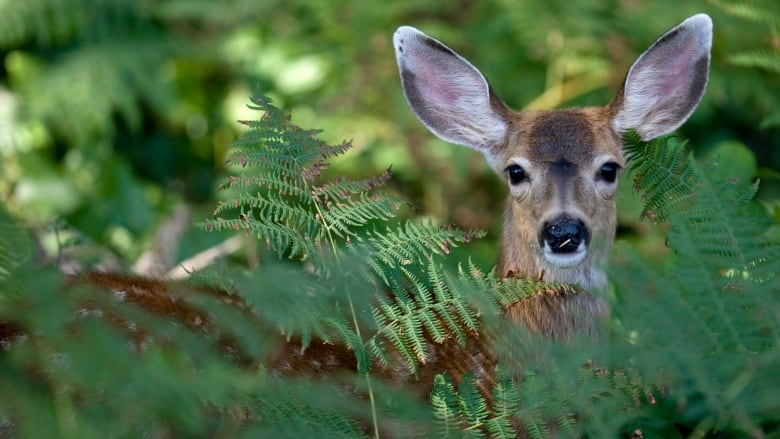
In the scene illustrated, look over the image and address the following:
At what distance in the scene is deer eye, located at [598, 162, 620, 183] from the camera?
3.50 m

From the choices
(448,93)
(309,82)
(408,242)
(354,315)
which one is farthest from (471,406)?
(309,82)

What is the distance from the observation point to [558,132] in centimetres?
358

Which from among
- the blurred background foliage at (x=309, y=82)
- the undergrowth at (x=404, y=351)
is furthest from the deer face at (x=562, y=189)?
the blurred background foliage at (x=309, y=82)

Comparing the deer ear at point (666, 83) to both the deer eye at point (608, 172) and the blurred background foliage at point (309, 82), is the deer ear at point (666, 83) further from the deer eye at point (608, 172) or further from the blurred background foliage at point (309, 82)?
the blurred background foliage at point (309, 82)

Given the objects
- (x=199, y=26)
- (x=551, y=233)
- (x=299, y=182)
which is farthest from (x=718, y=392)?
(x=199, y=26)

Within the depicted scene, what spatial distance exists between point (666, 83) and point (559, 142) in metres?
0.50

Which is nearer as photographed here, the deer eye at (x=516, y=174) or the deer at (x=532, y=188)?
the deer at (x=532, y=188)

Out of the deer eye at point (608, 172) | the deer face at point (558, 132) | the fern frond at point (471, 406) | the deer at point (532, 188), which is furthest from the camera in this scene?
the deer eye at point (608, 172)

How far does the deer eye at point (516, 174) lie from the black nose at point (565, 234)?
0.30 m

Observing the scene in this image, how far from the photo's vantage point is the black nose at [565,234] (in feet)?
10.8

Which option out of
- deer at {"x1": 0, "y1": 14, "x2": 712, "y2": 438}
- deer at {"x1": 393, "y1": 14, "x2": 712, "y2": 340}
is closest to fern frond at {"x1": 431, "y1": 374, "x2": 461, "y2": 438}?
deer at {"x1": 0, "y1": 14, "x2": 712, "y2": 438}

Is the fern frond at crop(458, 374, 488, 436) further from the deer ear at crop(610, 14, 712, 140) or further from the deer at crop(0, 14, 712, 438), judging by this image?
the deer ear at crop(610, 14, 712, 140)

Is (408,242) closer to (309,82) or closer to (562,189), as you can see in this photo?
(562,189)

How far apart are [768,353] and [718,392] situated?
5.4 inches
